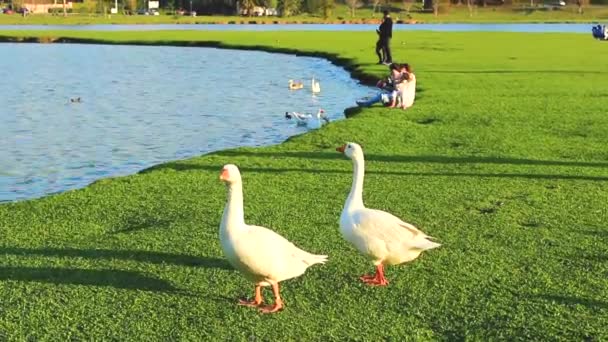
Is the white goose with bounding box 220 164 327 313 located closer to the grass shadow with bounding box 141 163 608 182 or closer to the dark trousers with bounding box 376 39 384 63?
the grass shadow with bounding box 141 163 608 182

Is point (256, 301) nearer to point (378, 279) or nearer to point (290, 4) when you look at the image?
point (378, 279)

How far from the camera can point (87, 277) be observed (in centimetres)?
772

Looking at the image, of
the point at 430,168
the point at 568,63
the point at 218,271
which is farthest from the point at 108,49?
the point at 218,271

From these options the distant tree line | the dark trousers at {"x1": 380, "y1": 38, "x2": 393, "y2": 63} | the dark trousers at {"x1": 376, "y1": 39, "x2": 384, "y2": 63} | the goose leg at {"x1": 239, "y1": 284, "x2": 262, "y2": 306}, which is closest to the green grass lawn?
the goose leg at {"x1": 239, "y1": 284, "x2": 262, "y2": 306}

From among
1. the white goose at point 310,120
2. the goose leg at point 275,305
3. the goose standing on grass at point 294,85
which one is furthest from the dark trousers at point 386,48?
the goose leg at point 275,305

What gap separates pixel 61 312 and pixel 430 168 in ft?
24.4

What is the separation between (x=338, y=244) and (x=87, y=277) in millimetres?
2709

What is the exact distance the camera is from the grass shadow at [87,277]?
7.50m

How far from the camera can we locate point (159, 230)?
9.34 metres

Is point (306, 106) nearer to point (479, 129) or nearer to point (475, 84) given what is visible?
point (475, 84)

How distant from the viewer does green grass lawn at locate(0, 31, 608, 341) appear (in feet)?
21.9

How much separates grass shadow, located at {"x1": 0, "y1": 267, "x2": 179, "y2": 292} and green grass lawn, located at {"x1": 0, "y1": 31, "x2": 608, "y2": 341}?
0.02 m

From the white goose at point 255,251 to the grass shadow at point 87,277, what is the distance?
100 cm

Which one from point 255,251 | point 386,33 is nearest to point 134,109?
point 386,33
